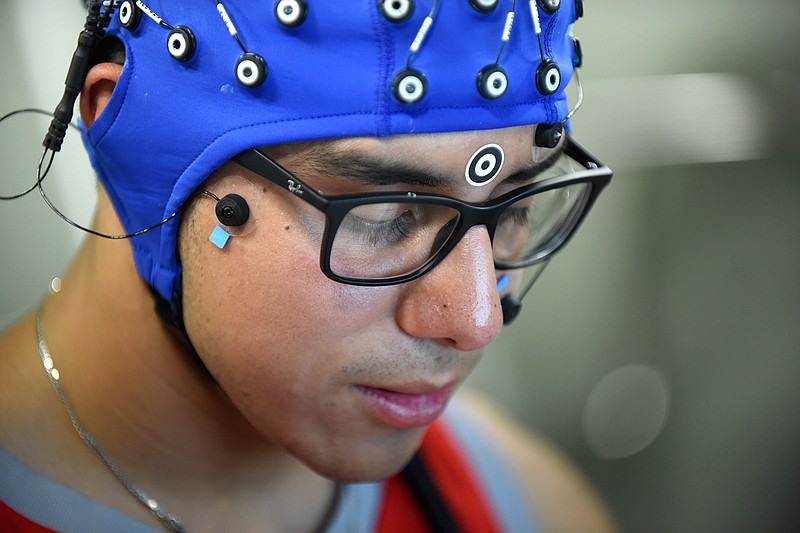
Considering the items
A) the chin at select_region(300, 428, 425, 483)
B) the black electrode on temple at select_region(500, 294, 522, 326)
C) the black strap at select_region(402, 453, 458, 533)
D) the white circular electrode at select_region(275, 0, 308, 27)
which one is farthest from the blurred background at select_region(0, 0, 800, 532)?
the white circular electrode at select_region(275, 0, 308, 27)

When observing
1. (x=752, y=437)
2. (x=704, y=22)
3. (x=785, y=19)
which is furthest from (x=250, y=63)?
(x=752, y=437)

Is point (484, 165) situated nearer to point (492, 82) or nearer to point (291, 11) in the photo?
point (492, 82)

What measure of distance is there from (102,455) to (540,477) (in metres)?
0.80

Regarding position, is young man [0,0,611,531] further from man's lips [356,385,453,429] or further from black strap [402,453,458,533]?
black strap [402,453,458,533]

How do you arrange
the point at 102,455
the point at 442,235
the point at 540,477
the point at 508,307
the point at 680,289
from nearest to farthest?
the point at 442,235, the point at 102,455, the point at 508,307, the point at 540,477, the point at 680,289

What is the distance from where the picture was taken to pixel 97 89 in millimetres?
968

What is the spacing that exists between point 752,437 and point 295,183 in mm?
2093

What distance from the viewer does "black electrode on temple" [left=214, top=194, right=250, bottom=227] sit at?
0.87 m

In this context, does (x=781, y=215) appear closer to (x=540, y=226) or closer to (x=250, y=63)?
(x=540, y=226)

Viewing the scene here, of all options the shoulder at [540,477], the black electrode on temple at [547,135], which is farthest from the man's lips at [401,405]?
the shoulder at [540,477]

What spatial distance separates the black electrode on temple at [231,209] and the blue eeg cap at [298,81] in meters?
0.04

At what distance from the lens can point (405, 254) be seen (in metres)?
0.91

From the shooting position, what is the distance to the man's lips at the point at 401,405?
38.6 inches

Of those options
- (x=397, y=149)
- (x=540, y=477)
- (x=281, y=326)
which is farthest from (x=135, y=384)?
(x=540, y=477)
